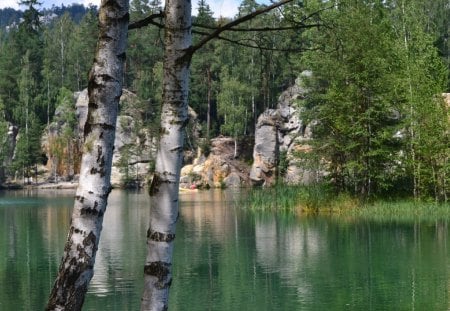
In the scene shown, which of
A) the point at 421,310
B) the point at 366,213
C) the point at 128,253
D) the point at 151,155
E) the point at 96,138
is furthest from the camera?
the point at 151,155

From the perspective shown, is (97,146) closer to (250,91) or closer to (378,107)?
(378,107)

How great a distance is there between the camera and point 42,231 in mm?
30031

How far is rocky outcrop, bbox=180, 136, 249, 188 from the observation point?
72.8 m

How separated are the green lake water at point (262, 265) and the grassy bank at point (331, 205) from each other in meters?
1.78

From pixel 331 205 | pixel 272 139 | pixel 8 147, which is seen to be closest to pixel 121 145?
pixel 8 147

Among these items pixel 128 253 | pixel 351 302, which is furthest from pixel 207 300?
pixel 128 253

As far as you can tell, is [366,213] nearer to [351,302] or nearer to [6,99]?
[351,302]

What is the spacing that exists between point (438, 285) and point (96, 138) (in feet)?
42.5

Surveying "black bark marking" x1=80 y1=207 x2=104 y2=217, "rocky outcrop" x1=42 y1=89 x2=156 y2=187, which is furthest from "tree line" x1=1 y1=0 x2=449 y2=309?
"rocky outcrop" x1=42 y1=89 x2=156 y2=187

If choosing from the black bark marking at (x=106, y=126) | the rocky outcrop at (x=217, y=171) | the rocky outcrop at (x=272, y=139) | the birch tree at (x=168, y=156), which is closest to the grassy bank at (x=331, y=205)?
the birch tree at (x=168, y=156)

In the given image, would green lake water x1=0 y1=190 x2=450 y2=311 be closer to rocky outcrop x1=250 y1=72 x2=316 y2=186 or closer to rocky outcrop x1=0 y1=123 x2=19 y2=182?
rocky outcrop x1=250 y1=72 x2=316 y2=186

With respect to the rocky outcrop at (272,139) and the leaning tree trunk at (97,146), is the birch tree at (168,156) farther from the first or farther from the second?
the rocky outcrop at (272,139)

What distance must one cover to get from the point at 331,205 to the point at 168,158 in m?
30.2

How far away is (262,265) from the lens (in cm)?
1969
